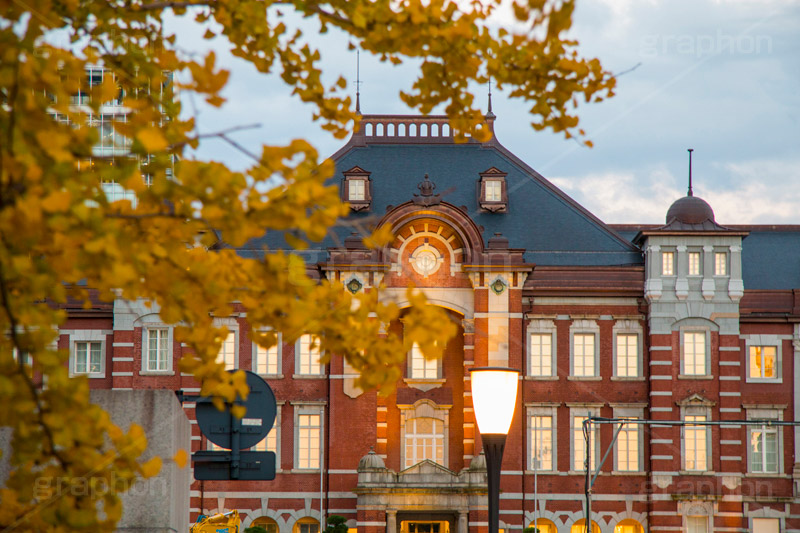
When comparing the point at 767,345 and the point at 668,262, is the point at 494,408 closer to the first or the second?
the point at 668,262

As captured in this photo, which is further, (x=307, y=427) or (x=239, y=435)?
(x=307, y=427)

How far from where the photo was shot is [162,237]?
19.5ft

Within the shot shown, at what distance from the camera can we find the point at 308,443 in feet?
134

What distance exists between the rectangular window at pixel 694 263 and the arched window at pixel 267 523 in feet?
59.3

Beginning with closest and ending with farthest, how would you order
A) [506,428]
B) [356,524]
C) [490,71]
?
[490,71]
[506,428]
[356,524]

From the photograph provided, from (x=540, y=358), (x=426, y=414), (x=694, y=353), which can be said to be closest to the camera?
(x=694, y=353)

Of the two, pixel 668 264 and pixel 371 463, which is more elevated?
pixel 668 264

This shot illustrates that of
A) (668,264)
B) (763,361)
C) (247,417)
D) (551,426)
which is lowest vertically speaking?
(551,426)

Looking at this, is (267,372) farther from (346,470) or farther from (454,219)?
(454,219)

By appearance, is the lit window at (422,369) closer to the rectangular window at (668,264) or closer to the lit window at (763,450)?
the rectangular window at (668,264)

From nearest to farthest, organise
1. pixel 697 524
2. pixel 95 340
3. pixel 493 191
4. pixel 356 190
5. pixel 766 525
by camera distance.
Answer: pixel 697 524 < pixel 766 525 < pixel 95 340 < pixel 356 190 < pixel 493 191

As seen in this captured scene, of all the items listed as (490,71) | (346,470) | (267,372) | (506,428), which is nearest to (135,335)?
(267,372)

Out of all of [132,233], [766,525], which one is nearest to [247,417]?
[132,233]

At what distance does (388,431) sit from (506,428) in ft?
101
